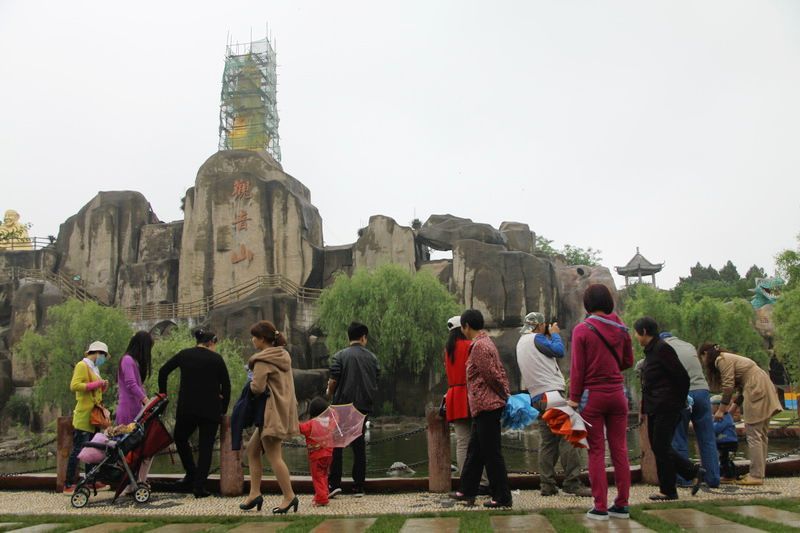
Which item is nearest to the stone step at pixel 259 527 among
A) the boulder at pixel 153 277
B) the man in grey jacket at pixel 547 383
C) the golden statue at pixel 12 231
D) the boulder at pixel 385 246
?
the man in grey jacket at pixel 547 383

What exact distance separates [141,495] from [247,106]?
44.9m

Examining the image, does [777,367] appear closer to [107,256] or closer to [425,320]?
[425,320]

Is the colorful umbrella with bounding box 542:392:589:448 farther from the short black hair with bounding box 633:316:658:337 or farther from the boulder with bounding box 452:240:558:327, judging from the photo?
the boulder with bounding box 452:240:558:327

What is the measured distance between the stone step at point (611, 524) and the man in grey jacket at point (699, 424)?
6.82 feet

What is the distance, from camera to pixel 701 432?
279 inches

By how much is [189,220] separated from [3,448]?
50.7 ft

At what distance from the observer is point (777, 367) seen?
3988 cm

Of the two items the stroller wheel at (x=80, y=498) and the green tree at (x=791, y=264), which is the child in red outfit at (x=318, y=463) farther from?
the green tree at (x=791, y=264)

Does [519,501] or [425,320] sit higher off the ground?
[425,320]

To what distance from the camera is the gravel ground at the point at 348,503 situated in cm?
605

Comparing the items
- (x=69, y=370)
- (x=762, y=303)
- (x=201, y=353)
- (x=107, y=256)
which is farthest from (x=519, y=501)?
(x=762, y=303)

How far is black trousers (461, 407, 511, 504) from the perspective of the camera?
598 centimetres

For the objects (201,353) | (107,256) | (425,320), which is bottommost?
(201,353)

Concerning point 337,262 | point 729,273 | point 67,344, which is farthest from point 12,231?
point 729,273
